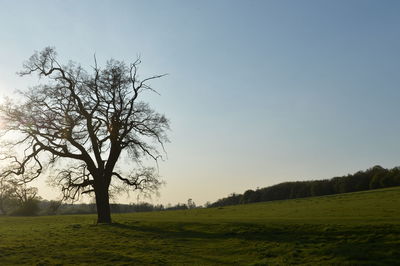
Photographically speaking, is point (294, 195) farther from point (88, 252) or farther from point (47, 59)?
point (88, 252)

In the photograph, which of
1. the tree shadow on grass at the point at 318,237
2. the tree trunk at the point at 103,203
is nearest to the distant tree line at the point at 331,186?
the tree shadow on grass at the point at 318,237

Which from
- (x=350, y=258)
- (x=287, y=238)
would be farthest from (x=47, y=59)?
(x=350, y=258)

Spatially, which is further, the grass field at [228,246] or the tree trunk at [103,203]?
the tree trunk at [103,203]

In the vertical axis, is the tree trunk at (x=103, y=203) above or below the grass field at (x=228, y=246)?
above

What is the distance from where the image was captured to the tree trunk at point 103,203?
34.0 m

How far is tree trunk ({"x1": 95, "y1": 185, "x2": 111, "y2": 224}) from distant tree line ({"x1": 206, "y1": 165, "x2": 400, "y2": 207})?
197 ft

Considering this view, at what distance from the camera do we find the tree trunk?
3397cm

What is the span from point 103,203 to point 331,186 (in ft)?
236

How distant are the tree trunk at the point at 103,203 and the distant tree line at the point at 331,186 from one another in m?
60.1

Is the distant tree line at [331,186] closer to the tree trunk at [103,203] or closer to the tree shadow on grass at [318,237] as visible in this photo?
the tree shadow on grass at [318,237]

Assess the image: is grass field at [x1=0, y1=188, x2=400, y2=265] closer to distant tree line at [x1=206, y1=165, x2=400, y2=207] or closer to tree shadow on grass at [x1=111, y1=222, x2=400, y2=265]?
tree shadow on grass at [x1=111, y1=222, x2=400, y2=265]

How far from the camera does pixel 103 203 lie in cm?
3428

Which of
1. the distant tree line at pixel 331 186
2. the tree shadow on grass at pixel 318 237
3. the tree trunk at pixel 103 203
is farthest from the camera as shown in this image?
the distant tree line at pixel 331 186

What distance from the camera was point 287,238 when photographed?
22.0 m
